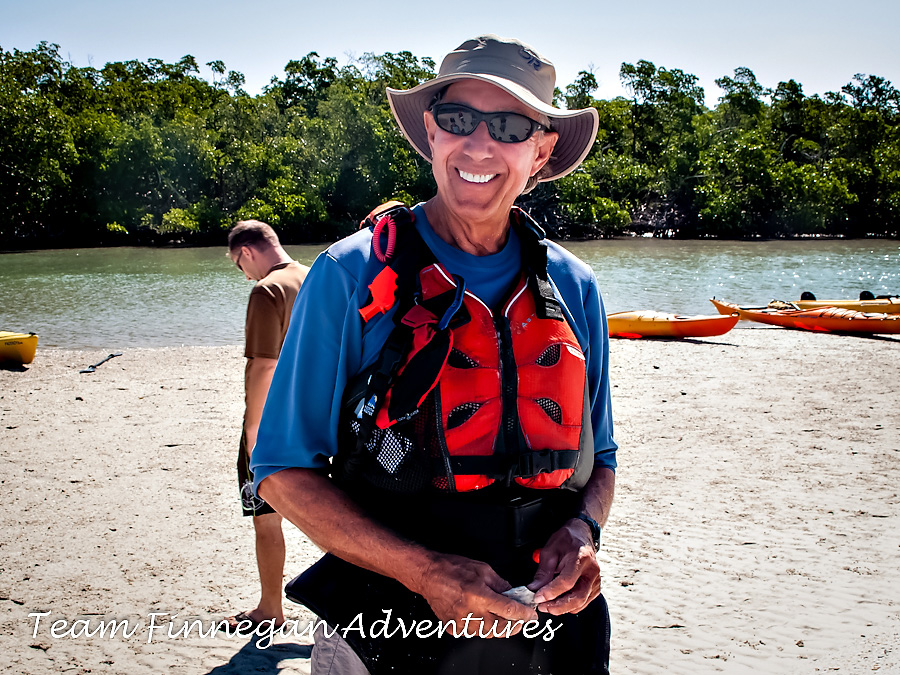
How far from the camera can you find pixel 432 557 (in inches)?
61.8

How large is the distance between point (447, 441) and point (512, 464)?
161 mm

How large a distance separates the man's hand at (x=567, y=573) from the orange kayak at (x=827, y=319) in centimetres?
1755

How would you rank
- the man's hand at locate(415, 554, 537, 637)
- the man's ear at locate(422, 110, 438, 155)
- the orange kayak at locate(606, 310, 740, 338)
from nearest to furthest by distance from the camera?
the man's hand at locate(415, 554, 537, 637) → the man's ear at locate(422, 110, 438, 155) → the orange kayak at locate(606, 310, 740, 338)

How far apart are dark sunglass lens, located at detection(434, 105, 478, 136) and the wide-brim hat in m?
0.07

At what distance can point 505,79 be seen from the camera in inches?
73.1

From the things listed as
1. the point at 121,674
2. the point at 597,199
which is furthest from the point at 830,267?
the point at 121,674

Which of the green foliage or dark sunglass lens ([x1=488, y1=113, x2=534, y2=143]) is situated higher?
the green foliage

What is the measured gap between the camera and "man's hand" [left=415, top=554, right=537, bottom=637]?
1.52m

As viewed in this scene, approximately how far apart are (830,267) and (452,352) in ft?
137

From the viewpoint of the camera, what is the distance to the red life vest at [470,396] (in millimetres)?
1629

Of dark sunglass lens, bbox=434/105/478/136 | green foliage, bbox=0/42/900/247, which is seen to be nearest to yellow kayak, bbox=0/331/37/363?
dark sunglass lens, bbox=434/105/478/136

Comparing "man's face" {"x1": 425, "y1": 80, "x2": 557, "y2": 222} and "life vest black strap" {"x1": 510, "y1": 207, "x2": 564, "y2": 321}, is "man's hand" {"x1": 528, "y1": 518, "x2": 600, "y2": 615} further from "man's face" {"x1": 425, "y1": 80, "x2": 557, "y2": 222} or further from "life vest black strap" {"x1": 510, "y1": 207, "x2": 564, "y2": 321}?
"man's face" {"x1": 425, "y1": 80, "x2": 557, "y2": 222}

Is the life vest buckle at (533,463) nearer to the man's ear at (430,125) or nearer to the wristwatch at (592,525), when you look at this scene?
the wristwatch at (592,525)

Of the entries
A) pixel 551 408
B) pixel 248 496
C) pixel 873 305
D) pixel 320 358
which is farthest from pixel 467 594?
pixel 873 305
